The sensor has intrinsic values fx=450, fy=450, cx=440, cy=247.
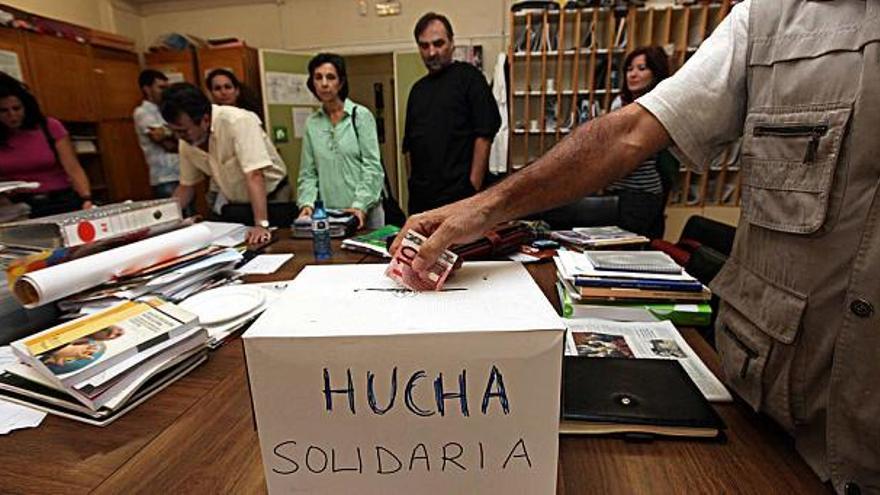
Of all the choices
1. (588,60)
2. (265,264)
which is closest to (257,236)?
(265,264)

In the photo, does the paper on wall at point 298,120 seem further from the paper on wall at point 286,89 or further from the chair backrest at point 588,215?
the chair backrest at point 588,215

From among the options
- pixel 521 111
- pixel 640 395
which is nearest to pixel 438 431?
pixel 640 395

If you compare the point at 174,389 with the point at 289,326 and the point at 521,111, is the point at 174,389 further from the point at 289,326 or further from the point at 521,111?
the point at 521,111

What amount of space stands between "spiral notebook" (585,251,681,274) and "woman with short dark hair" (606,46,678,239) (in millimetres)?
963

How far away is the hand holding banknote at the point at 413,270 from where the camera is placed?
57 centimetres

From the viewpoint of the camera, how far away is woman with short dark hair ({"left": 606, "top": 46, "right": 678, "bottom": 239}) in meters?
2.13

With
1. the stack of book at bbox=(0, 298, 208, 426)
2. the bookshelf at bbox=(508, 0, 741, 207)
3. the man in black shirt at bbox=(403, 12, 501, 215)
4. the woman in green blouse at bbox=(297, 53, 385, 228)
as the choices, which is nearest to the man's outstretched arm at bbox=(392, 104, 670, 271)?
the stack of book at bbox=(0, 298, 208, 426)

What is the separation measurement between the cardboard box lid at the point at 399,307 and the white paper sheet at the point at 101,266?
71 centimetres

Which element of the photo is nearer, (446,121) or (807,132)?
(807,132)

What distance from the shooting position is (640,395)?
2.18 ft

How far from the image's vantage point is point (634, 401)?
0.65m

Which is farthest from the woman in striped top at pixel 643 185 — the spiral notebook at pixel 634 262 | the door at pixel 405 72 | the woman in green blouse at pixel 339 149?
the door at pixel 405 72

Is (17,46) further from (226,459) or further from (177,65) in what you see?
(226,459)

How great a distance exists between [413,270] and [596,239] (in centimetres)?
109
